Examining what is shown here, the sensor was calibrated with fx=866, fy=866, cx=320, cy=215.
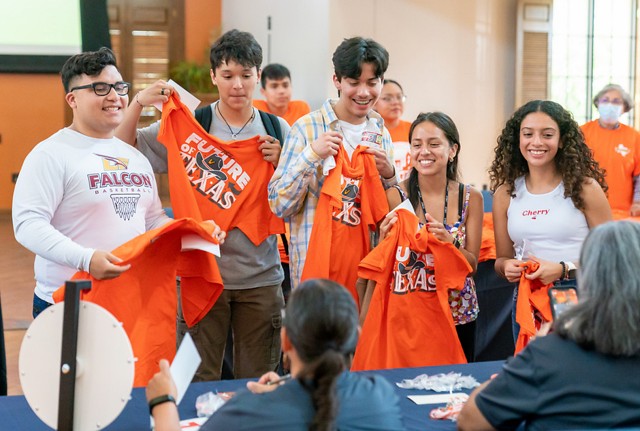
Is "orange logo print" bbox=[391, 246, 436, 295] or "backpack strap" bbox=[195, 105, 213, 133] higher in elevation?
"backpack strap" bbox=[195, 105, 213, 133]

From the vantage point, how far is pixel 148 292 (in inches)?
119

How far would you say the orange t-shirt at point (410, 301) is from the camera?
133 inches

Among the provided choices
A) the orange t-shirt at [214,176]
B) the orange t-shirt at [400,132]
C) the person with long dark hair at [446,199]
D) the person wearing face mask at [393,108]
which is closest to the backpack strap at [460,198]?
the person with long dark hair at [446,199]

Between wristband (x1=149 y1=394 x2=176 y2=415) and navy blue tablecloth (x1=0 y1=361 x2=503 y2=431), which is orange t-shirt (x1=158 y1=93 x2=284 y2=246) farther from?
wristband (x1=149 y1=394 x2=176 y2=415)

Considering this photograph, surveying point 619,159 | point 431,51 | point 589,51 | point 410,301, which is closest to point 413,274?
point 410,301

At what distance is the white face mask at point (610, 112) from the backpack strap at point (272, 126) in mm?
4429

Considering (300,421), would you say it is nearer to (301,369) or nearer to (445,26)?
(301,369)

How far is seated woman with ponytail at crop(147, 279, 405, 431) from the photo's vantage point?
186cm

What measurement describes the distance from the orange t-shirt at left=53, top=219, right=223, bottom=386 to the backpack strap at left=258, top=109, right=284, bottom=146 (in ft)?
2.27

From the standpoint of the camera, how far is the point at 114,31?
13.5 metres

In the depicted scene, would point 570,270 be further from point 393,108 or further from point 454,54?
point 454,54

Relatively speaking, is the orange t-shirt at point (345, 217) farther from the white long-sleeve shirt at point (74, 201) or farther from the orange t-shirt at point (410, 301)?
the white long-sleeve shirt at point (74, 201)

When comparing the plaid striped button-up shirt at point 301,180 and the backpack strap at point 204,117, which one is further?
the backpack strap at point 204,117

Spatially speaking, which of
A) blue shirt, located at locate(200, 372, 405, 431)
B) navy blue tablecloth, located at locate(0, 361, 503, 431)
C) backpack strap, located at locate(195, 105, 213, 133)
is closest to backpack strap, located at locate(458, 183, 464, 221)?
navy blue tablecloth, located at locate(0, 361, 503, 431)
